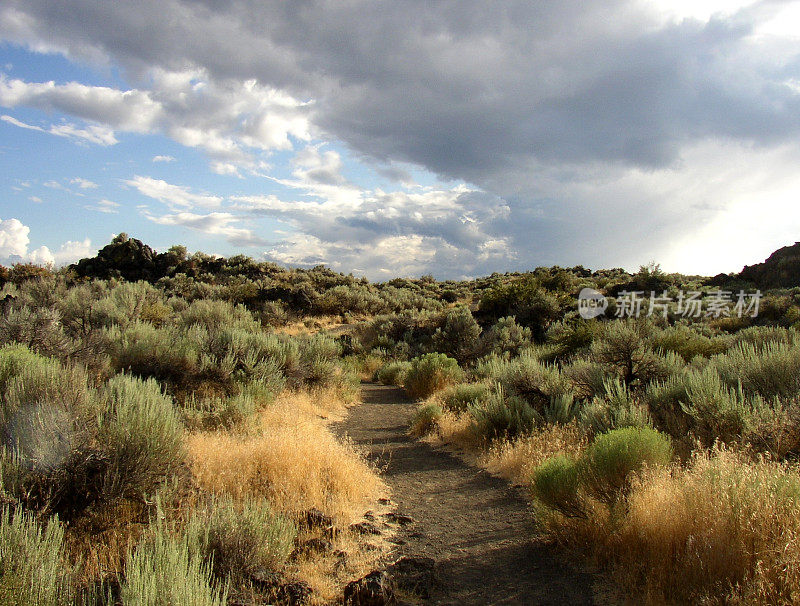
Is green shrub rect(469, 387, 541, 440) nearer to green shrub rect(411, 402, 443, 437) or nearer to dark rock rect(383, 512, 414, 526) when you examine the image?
green shrub rect(411, 402, 443, 437)

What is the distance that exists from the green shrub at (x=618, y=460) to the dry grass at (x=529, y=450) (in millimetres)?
1363

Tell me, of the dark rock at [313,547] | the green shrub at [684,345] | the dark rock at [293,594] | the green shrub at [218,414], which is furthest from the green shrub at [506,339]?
the dark rock at [293,594]

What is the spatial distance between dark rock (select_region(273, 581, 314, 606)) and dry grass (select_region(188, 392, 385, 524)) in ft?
3.74

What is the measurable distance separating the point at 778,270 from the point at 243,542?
38.4 metres

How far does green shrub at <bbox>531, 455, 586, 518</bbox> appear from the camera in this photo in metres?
4.39

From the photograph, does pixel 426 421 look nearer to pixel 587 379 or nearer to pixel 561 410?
pixel 561 410

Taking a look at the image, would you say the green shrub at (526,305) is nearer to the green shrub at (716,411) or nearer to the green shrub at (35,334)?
the green shrub at (716,411)

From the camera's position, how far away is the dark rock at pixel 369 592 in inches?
140

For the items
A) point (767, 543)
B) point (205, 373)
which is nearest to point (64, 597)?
point (767, 543)

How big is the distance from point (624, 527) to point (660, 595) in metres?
0.75

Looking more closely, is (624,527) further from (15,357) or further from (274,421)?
(15,357)

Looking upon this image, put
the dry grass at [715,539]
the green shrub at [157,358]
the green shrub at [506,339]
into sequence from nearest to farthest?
1. the dry grass at [715,539]
2. the green shrub at [157,358]
3. the green shrub at [506,339]

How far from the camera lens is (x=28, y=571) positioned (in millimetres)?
2742

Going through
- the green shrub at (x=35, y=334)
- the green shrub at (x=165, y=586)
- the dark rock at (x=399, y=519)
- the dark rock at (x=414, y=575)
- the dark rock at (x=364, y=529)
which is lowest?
the dark rock at (x=399, y=519)
